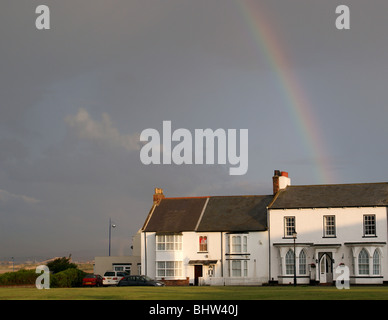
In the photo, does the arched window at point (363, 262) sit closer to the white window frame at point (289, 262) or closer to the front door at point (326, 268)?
the front door at point (326, 268)

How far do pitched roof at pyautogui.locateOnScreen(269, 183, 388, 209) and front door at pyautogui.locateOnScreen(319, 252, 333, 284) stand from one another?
16.9 feet

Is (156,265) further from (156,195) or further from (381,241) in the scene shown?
(381,241)

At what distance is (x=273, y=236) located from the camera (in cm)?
7038

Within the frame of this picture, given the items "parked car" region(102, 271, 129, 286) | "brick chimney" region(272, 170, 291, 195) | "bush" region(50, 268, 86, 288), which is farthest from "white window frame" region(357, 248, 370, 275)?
"bush" region(50, 268, 86, 288)

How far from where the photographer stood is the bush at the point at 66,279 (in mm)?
64688

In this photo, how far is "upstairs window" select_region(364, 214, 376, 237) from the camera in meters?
66.7

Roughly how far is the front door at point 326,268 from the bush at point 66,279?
24842 mm

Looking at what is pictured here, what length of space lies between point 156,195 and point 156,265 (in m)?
9.29

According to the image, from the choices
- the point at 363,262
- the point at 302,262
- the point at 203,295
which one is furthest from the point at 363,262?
the point at 203,295

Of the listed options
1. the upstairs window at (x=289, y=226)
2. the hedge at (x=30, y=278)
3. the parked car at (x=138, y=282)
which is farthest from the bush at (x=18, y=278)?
the upstairs window at (x=289, y=226)

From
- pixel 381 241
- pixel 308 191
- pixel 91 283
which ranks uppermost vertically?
pixel 308 191

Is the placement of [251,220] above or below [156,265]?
above
